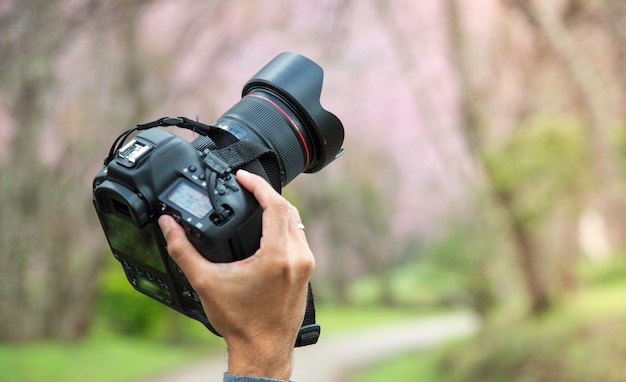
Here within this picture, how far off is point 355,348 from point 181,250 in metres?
9.99

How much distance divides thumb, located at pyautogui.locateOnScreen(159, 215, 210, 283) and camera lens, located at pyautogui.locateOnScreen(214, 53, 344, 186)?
464 millimetres

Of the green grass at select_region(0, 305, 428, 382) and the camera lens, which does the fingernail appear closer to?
the camera lens

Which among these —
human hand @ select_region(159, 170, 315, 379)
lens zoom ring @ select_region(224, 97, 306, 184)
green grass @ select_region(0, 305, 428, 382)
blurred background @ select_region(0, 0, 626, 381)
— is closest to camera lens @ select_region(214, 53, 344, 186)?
lens zoom ring @ select_region(224, 97, 306, 184)

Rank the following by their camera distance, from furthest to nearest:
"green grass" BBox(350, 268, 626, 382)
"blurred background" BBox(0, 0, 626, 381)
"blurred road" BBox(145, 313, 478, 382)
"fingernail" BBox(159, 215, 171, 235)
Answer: "blurred road" BBox(145, 313, 478, 382)
"blurred background" BBox(0, 0, 626, 381)
"green grass" BBox(350, 268, 626, 382)
"fingernail" BBox(159, 215, 171, 235)

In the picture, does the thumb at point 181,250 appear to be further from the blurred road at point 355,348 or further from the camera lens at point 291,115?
the blurred road at point 355,348

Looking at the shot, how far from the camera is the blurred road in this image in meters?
8.16

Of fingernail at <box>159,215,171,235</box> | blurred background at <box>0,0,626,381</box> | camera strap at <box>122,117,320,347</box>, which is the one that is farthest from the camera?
blurred background at <box>0,0,626,381</box>

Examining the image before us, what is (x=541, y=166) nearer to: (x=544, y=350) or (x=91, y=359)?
(x=544, y=350)

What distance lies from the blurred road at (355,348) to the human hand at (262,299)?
18.2 feet

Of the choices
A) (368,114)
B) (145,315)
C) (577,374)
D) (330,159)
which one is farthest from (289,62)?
(368,114)

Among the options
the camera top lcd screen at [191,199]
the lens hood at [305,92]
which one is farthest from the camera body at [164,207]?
the lens hood at [305,92]

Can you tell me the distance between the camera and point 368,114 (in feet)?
41.2

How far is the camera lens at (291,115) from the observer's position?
1649 mm

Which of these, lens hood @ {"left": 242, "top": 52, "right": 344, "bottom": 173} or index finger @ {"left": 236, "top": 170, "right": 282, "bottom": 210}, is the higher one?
lens hood @ {"left": 242, "top": 52, "right": 344, "bottom": 173}
